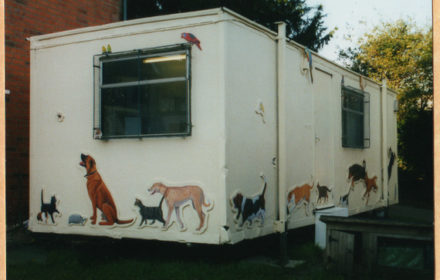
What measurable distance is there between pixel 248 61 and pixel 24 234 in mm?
4119

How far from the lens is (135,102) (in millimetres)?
5969

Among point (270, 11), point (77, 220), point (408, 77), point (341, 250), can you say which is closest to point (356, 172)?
point (341, 250)

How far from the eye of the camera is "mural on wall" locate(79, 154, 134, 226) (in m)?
6.12

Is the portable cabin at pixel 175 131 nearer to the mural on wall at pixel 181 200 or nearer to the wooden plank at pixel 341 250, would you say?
the mural on wall at pixel 181 200

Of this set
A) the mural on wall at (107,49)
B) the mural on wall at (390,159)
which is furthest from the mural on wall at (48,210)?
the mural on wall at (390,159)

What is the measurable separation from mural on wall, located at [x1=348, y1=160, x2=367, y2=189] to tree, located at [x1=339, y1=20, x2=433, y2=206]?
4.12m

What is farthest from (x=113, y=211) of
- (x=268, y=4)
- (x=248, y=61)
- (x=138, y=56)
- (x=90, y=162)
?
(x=268, y=4)

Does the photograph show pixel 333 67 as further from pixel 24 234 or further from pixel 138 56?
pixel 24 234

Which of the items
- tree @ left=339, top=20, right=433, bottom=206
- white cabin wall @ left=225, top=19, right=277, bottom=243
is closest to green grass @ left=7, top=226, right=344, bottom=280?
white cabin wall @ left=225, top=19, right=277, bottom=243

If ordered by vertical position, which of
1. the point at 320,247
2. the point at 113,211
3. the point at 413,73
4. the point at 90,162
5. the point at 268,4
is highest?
the point at 268,4

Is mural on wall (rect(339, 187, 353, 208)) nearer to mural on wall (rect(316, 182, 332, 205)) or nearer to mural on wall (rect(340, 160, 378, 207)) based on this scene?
mural on wall (rect(340, 160, 378, 207))

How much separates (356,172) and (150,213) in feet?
14.6

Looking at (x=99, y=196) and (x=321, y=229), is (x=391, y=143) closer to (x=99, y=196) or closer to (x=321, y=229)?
(x=321, y=229)

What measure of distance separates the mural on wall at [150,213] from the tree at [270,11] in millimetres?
8029
